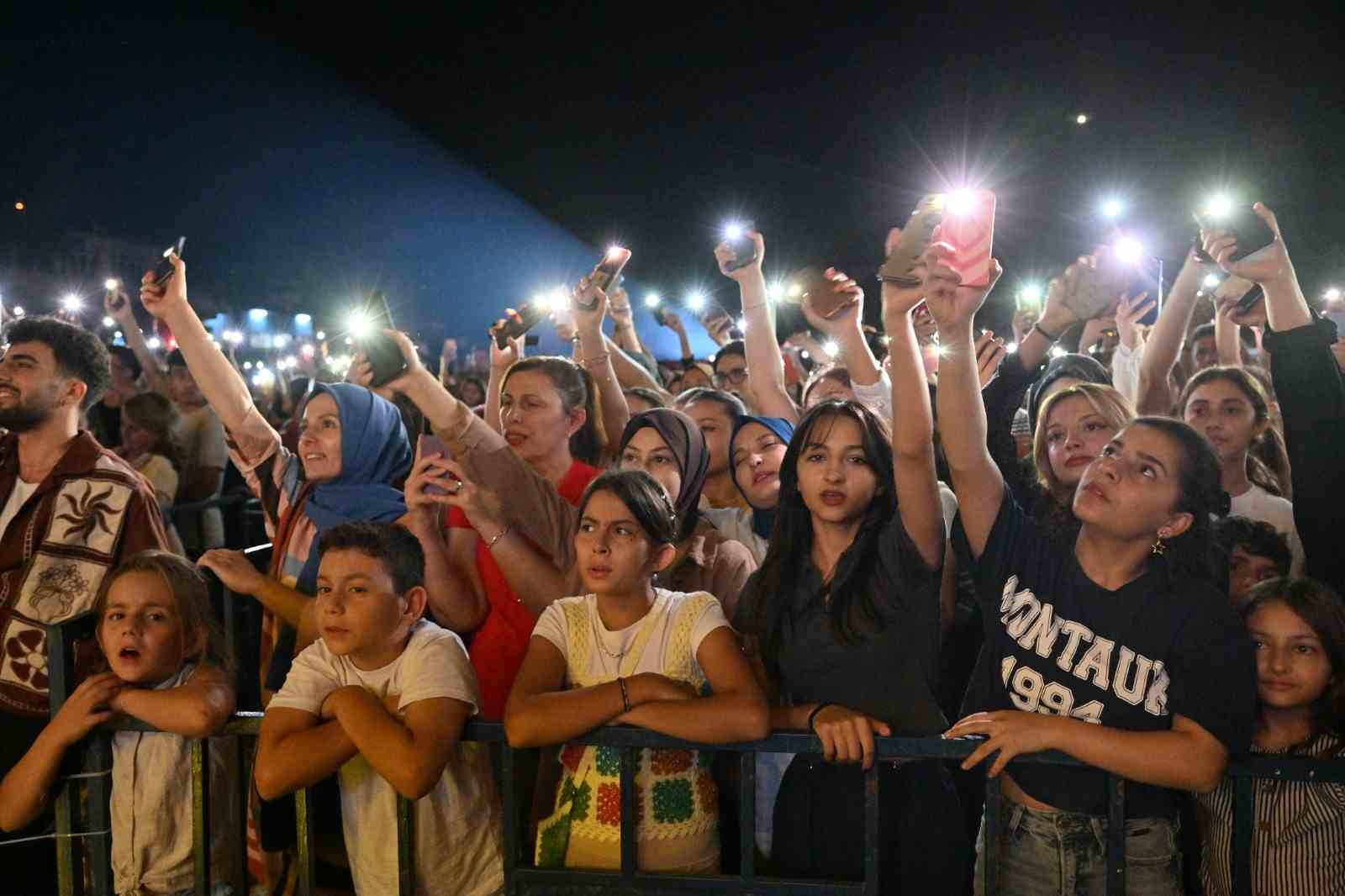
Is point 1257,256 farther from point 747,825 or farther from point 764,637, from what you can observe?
point 747,825

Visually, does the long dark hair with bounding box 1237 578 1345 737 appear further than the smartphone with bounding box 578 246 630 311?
No

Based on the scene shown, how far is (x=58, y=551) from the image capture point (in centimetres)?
329

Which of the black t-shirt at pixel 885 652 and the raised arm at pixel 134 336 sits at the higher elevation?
the raised arm at pixel 134 336

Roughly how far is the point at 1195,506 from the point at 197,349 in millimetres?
3462

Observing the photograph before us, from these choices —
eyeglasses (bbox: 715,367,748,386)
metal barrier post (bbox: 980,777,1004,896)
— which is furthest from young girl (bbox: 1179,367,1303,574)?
eyeglasses (bbox: 715,367,748,386)

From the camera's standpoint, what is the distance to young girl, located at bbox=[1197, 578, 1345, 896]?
7.99 ft

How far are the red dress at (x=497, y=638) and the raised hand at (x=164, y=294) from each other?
1506 mm

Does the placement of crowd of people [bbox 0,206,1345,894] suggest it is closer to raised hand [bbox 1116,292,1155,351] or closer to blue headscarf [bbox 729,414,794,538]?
blue headscarf [bbox 729,414,794,538]

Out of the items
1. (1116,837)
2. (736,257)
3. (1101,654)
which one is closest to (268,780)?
(1116,837)

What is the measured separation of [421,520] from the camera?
309 centimetres

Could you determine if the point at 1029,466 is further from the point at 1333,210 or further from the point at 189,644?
the point at 1333,210

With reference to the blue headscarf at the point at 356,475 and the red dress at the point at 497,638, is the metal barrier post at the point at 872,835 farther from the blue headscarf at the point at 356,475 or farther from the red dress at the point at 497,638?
the blue headscarf at the point at 356,475

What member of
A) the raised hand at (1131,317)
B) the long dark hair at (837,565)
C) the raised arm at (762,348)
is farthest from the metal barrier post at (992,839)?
the raised hand at (1131,317)

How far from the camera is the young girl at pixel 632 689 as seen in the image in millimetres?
2156
